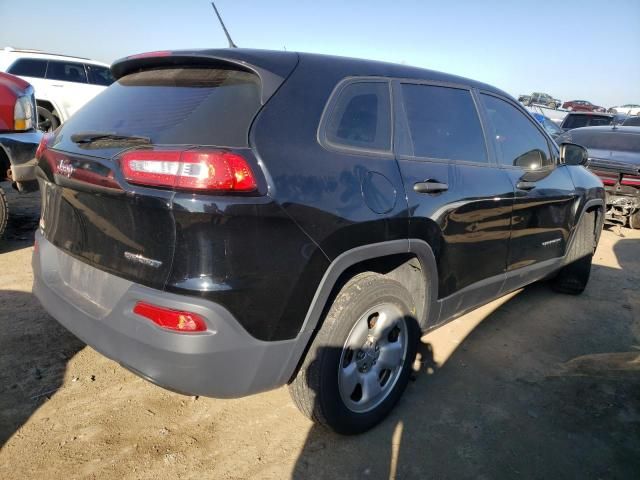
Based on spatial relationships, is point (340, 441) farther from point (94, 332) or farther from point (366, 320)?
point (94, 332)

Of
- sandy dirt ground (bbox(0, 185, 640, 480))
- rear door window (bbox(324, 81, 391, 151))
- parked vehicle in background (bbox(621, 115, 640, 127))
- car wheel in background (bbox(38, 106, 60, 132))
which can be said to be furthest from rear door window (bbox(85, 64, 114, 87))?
parked vehicle in background (bbox(621, 115, 640, 127))

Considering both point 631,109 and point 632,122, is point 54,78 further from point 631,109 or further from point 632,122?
point 631,109

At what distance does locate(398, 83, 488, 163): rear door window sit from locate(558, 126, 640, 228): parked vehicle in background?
17.7 feet

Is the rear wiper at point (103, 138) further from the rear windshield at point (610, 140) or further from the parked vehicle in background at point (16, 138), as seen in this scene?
the rear windshield at point (610, 140)

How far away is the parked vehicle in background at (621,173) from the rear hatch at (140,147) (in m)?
6.98

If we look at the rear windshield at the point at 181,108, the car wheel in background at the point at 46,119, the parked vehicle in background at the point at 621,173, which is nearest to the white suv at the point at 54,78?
the car wheel in background at the point at 46,119

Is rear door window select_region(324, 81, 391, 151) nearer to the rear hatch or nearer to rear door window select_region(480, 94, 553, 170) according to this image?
the rear hatch

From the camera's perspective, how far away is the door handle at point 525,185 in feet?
10.7

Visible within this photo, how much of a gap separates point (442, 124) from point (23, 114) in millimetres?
4014

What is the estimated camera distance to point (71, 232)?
86.4 inches

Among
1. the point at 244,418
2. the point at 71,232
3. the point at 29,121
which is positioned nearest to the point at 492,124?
the point at 244,418

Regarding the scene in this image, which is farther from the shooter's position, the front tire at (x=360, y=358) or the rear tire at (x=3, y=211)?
the rear tire at (x=3, y=211)

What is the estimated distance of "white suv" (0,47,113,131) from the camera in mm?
9789

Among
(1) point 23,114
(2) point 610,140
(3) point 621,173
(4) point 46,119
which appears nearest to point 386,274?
(1) point 23,114
